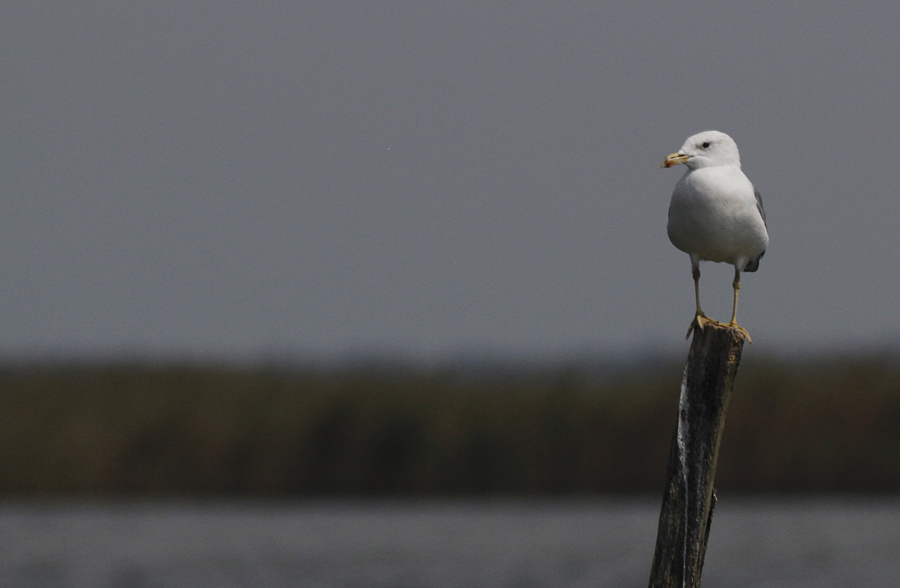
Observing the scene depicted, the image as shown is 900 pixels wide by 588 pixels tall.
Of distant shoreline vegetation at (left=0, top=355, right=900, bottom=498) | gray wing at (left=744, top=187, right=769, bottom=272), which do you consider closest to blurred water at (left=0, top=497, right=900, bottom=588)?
distant shoreline vegetation at (left=0, top=355, right=900, bottom=498)

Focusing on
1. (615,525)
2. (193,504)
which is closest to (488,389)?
(615,525)

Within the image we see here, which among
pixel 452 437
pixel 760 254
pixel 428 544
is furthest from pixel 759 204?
pixel 452 437

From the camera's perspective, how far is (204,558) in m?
16.7

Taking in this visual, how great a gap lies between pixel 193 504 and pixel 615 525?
7.06 meters

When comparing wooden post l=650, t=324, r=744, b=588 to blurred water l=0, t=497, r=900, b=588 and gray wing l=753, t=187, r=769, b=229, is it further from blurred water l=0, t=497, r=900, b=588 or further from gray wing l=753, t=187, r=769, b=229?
blurred water l=0, t=497, r=900, b=588

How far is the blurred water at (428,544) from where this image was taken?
15195mm

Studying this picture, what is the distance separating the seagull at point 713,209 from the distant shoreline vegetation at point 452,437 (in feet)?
41.8

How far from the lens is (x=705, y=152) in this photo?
669 cm

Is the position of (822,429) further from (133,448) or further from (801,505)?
(133,448)

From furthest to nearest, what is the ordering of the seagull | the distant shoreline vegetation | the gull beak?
the distant shoreline vegetation, the gull beak, the seagull

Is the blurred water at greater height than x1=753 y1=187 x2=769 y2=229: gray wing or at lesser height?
lesser

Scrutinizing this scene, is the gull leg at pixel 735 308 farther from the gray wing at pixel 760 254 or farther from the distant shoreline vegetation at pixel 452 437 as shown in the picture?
the distant shoreline vegetation at pixel 452 437

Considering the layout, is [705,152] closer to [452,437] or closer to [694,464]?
[694,464]

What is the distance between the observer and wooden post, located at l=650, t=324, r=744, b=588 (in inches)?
236
